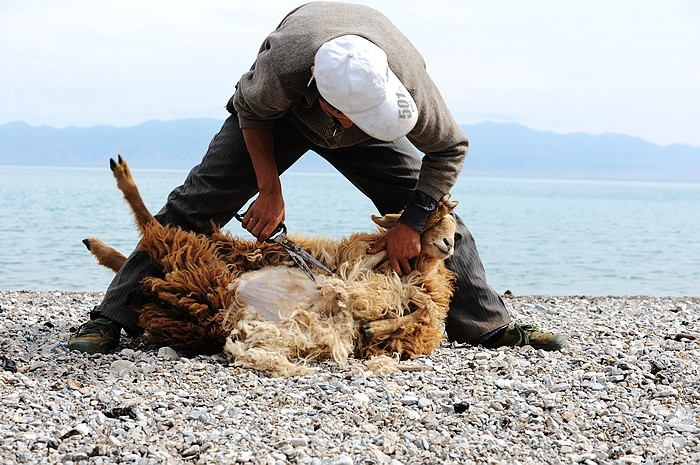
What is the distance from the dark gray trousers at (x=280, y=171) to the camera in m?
3.91

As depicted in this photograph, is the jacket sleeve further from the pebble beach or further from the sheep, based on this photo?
the pebble beach

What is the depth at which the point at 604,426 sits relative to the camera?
9.73ft

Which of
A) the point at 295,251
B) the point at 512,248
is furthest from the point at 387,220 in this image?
the point at 512,248

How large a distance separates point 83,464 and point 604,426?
2.04 metres

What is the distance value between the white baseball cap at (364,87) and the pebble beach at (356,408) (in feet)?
3.97

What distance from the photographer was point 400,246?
3.75 metres

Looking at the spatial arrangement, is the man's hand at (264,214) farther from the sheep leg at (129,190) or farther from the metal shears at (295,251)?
the sheep leg at (129,190)

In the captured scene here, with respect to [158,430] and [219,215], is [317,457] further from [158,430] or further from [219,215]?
[219,215]

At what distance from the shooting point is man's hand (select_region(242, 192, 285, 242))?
3.69 m

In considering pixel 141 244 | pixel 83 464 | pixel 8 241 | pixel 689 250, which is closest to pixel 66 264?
pixel 8 241

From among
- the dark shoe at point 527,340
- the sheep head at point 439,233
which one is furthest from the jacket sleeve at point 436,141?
the dark shoe at point 527,340

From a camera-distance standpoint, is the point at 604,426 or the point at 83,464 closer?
the point at 83,464

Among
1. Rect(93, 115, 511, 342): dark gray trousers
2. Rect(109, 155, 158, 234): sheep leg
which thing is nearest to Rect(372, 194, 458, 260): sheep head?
Rect(93, 115, 511, 342): dark gray trousers

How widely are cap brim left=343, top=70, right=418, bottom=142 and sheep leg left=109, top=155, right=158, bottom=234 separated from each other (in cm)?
147
